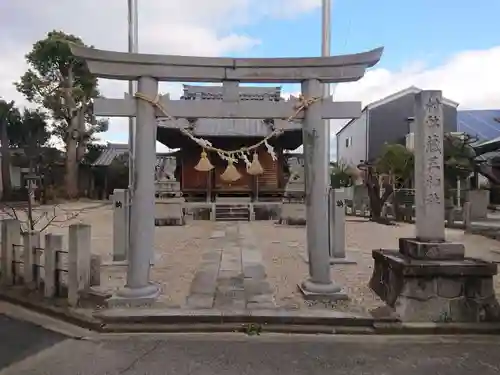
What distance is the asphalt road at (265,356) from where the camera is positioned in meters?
3.91

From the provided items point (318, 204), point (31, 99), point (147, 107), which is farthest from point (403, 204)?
point (31, 99)

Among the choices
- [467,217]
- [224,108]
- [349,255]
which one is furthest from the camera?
[467,217]

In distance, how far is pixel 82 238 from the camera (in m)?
5.84

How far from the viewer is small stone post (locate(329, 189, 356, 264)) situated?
872 cm

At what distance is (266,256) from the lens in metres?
9.64

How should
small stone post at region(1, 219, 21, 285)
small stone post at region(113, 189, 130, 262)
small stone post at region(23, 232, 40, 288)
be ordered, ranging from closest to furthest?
small stone post at region(23, 232, 40, 288), small stone post at region(1, 219, 21, 285), small stone post at region(113, 189, 130, 262)

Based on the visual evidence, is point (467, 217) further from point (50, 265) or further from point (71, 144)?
point (71, 144)

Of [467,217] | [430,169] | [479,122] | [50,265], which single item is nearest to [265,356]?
[430,169]

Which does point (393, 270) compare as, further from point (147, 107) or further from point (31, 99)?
point (31, 99)

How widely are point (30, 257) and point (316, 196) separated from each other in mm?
4404

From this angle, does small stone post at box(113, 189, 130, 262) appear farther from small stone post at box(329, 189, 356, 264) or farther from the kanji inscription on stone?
the kanji inscription on stone

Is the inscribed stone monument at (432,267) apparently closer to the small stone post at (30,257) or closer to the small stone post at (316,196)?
the small stone post at (316,196)

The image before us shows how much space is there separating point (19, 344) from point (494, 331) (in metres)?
5.27

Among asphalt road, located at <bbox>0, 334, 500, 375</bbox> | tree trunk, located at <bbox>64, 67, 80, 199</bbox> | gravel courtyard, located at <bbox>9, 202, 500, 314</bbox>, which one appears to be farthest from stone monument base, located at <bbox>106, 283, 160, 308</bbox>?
tree trunk, located at <bbox>64, 67, 80, 199</bbox>
